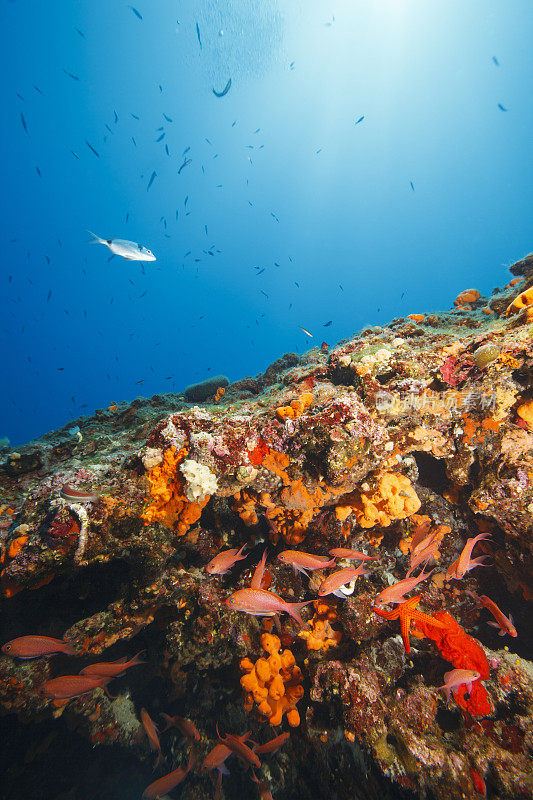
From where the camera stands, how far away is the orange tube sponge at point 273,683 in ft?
12.6

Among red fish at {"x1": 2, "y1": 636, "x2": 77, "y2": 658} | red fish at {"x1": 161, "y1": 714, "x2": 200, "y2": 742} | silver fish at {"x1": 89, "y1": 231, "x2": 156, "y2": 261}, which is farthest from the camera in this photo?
silver fish at {"x1": 89, "y1": 231, "x2": 156, "y2": 261}

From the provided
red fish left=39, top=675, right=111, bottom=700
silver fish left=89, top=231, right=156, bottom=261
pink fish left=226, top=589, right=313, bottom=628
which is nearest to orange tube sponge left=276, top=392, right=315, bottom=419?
pink fish left=226, top=589, right=313, bottom=628

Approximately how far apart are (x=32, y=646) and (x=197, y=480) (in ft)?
9.07

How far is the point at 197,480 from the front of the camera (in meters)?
3.49

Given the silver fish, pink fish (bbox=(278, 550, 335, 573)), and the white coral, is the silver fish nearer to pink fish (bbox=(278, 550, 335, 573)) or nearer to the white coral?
the white coral

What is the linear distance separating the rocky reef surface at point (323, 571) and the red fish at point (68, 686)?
10.4 inches

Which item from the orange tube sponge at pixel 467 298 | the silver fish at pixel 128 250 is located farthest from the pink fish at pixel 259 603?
the orange tube sponge at pixel 467 298

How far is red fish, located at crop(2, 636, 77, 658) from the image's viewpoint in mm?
3383

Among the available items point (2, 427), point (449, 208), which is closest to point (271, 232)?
point (449, 208)

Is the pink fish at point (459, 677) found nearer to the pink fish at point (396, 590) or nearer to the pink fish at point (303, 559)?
the pink fish at point (396, 590)

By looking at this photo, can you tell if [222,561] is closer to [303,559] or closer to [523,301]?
[303,559]

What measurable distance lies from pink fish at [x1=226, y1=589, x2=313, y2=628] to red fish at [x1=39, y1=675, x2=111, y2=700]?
2.42m

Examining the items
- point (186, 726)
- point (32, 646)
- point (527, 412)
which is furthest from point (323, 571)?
point (186, 726)

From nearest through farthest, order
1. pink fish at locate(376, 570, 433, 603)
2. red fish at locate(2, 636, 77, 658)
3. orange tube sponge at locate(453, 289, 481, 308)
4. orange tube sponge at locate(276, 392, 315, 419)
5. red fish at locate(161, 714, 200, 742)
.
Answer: pink fish at locate(376, 570, 433, 603) → red fish at locate(2, 636, 77, 658) → orange tube sponge at locate(276, 392, 315, 419) → red fish at locate(161, 714, 200, 742) → orange tube sponge at locate(453, 289, 481, 308)
